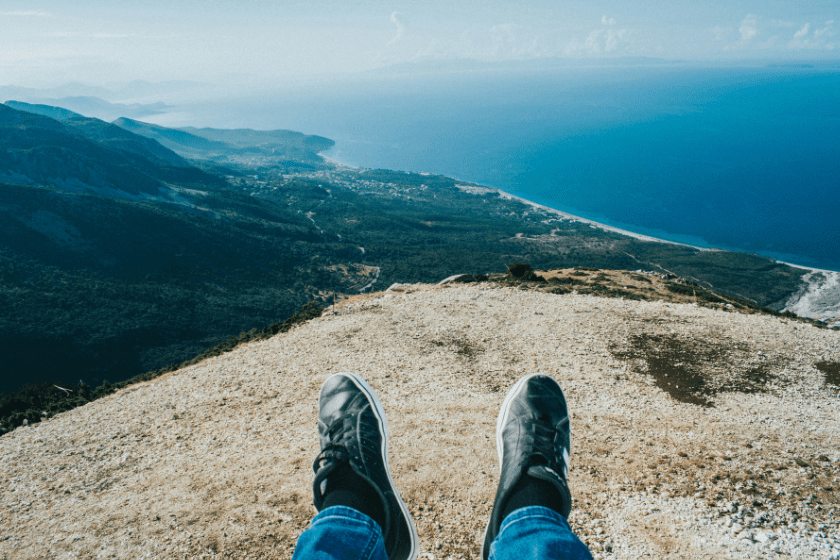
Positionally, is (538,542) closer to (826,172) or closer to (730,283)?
(730,283)

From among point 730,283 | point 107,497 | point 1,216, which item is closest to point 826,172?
point 730,283

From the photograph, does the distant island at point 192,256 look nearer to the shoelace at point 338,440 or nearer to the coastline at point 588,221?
the coastline at point 588,221

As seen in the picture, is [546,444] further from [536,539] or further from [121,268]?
[121,268]

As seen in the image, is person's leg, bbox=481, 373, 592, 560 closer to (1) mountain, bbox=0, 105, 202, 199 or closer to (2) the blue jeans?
(2) the blue jeans

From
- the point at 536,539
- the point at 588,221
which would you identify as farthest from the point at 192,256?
the point at 588,221

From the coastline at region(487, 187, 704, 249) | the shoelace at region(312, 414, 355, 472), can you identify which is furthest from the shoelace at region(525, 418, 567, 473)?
the coastline at region(487, 187, 704, 249)

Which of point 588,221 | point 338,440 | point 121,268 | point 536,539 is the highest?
point 536,539

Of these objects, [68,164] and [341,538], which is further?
[68,164]
